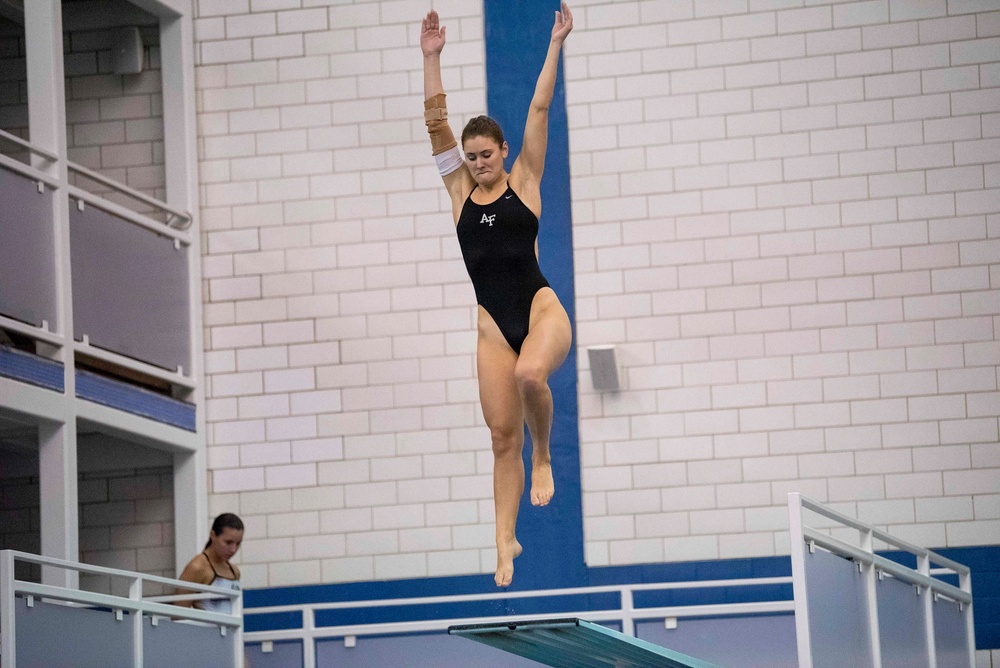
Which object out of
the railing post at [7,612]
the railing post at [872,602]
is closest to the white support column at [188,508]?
the railing post at [7,612]

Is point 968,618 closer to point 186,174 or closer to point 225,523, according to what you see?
point 225,523

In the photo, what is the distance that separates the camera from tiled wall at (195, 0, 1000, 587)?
9.68 meters

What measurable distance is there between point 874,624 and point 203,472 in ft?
17.0

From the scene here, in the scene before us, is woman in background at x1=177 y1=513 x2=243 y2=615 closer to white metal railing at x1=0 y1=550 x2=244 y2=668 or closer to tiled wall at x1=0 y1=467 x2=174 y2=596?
white metal railing at x1=0 y1=550 x2=244 y2=668

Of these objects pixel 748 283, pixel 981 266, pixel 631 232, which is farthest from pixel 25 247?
pixel 981 266

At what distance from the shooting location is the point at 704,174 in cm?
1001

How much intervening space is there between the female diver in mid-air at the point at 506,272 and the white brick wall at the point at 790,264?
417 centimetres

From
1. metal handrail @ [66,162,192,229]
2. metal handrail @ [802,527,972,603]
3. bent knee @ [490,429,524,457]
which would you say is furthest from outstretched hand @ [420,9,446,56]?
metal handrail @ [66,162,192,229]

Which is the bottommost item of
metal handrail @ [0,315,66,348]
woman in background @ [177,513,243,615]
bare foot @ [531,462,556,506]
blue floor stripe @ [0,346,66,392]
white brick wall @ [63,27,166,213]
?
woman in background @ [177,513,243,615]

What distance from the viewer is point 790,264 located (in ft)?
32.3

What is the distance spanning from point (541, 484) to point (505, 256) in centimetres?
92

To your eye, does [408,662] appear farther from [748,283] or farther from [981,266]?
[981,266]

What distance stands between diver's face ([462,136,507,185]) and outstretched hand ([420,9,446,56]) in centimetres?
46

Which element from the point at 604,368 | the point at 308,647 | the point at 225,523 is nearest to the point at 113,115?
the point at 225,523
